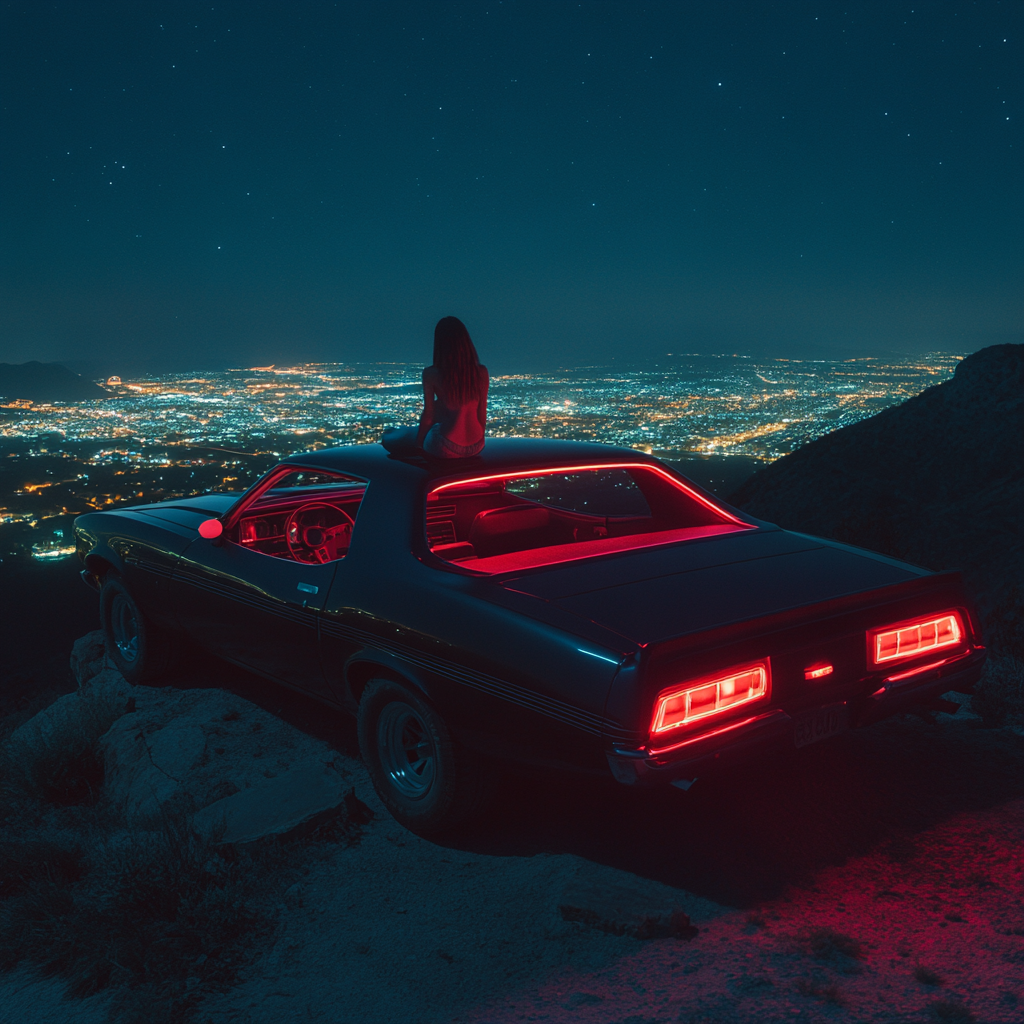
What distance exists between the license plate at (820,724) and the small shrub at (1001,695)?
184cm

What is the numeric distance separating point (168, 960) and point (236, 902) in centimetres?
28

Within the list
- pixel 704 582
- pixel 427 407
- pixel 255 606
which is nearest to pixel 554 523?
pixel 427 407

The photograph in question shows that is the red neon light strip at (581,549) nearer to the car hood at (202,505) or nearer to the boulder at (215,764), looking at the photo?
the boulder at (215,764)

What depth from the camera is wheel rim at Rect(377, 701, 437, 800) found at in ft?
10.7

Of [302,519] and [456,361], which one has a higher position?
[456,361]

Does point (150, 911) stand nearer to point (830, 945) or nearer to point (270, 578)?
point (270, 578)

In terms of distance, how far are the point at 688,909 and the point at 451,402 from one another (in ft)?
7.74

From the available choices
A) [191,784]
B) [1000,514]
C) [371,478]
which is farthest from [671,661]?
[1000,514]

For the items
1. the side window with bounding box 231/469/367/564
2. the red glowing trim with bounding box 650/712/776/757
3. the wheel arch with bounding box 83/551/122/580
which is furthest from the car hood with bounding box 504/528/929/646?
the wheel arch with bounding box 83/551/122/580

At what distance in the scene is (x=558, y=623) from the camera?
270 cm

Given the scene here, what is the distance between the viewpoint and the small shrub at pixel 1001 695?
13.8 feet

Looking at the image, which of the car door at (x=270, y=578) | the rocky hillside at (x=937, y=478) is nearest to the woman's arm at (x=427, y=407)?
the car door at (x=270, y=578)

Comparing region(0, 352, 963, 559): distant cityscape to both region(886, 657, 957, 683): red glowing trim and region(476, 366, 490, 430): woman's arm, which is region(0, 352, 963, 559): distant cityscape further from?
region(886, 657, 957, 683): red glowing trim

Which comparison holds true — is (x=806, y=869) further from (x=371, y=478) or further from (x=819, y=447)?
(x=819, y=447)
